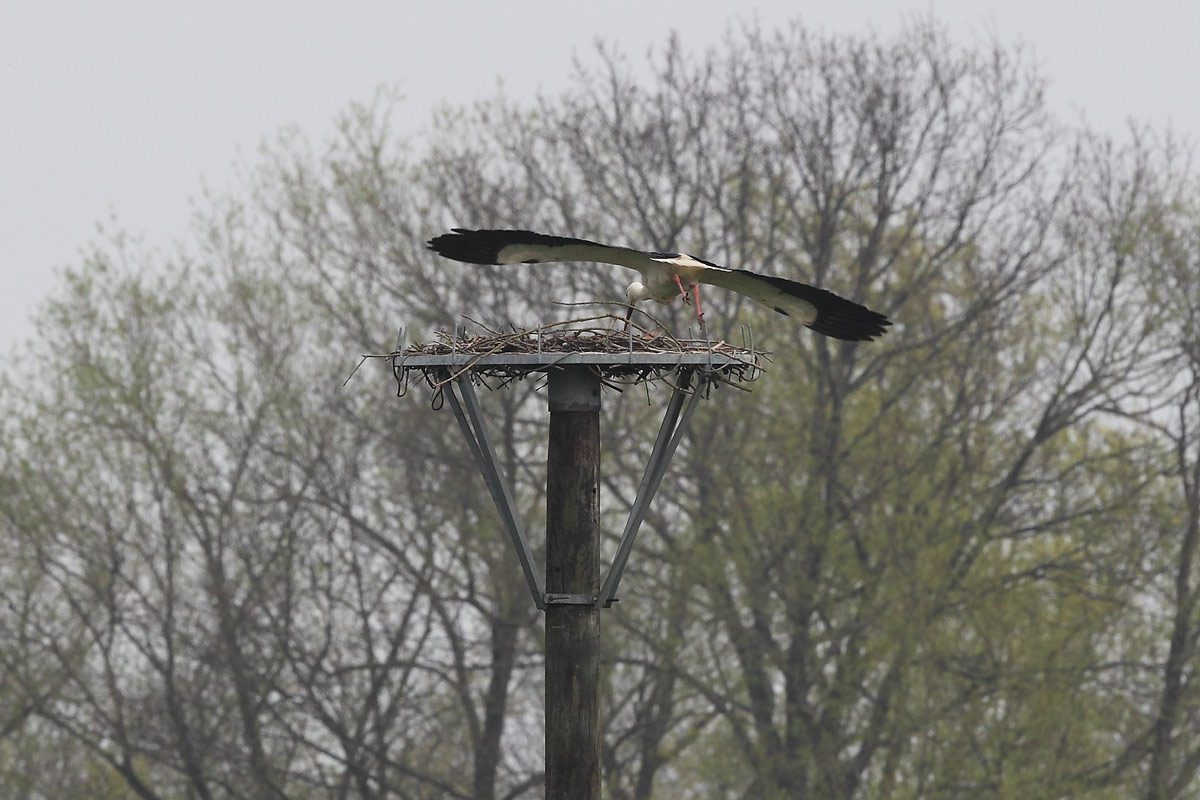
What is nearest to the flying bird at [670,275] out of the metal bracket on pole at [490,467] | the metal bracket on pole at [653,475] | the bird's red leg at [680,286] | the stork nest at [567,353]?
the bird's red leg at [680,286]

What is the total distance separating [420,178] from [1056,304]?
282 inches

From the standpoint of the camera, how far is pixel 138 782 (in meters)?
22.0

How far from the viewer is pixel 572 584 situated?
7.39 metres

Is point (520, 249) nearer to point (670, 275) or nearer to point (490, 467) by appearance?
point (670, 275)

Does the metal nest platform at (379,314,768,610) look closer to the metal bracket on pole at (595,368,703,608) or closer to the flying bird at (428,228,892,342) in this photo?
the metal bracket on pole at (595,368,703,608)

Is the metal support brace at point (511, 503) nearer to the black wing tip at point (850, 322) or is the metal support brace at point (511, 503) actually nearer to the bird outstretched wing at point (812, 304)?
the bird outstretched wing at point (812, 304)

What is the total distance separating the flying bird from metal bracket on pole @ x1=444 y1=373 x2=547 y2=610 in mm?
626

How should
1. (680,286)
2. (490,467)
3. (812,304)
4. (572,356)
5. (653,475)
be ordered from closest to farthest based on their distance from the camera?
(572,356), (653,475), (490,467), (680,286), (812,304)

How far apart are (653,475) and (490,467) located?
25.4 inches

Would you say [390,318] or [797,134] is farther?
[390,318]

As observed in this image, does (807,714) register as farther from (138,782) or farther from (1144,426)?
(138,782)

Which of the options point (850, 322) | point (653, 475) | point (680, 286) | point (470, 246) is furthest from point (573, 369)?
point (850, 322)

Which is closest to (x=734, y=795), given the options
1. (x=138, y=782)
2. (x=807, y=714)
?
(x=807, y=714)

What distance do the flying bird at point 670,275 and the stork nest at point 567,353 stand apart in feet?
0.63
